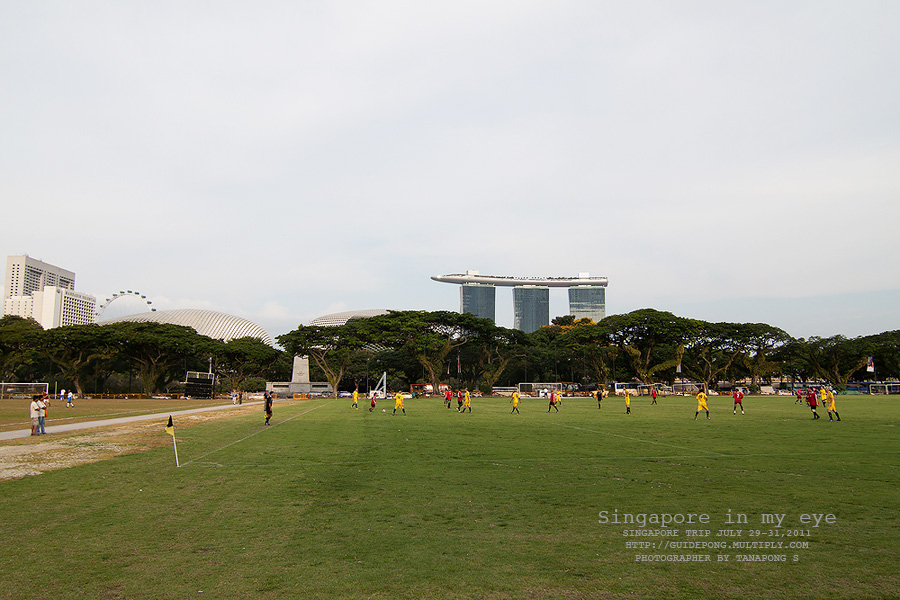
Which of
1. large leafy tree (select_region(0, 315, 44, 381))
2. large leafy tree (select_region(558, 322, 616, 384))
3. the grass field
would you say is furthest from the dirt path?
large leafy tree (select_region(558, 322, 616, 384))

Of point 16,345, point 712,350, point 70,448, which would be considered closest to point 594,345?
point 712,350

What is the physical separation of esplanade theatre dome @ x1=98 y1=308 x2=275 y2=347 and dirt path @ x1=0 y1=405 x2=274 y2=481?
135 m

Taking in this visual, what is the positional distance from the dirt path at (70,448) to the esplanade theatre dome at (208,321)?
135m

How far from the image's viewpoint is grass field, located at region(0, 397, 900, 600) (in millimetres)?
5156

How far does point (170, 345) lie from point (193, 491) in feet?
233

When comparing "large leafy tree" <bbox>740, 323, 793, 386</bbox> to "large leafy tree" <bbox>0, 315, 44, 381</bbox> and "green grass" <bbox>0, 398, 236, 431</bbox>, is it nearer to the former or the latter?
"green grass" <bbox>0, 398, 236, 431</bbox>

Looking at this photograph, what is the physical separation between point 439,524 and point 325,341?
69670mm

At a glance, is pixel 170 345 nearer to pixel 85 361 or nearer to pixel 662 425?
pixel 85 361

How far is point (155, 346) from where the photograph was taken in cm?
7419

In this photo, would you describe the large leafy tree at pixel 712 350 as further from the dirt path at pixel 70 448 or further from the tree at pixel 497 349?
the dirt path at pixel 70 448

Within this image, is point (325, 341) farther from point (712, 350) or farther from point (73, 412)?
point (712, 350)

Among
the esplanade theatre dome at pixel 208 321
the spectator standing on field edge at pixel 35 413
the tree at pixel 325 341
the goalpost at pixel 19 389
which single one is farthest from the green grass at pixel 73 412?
the esplanade theatre dome at pixel 208 321

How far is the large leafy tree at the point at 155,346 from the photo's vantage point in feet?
236

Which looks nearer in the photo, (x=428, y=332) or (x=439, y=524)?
(x=439, y=524)
